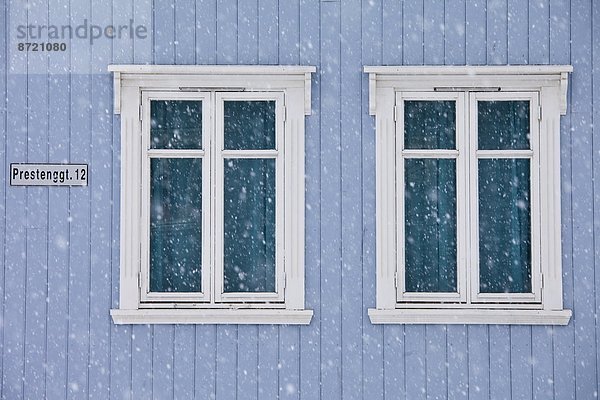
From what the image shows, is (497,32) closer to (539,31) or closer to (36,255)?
(539,31)

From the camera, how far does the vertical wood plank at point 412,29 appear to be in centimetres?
711

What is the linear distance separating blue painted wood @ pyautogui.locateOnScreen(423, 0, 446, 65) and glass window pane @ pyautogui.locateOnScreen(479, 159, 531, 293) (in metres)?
0.92

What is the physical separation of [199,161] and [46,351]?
1920 millimetres

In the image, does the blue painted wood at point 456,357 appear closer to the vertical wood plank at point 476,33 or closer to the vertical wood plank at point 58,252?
the vertical wood plank at point 476,33

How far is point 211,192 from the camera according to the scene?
7148 mm

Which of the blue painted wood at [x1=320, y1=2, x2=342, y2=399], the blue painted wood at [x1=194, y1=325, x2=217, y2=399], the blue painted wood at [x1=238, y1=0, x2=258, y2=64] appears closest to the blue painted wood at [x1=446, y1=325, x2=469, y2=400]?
the blue painted wood at [x1=320, y1=2, x2=342, y2=399]

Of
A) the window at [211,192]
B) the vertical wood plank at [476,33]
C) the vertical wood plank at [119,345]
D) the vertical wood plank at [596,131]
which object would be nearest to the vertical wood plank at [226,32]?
the window at [211,192]

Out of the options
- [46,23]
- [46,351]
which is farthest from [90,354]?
[46,23]

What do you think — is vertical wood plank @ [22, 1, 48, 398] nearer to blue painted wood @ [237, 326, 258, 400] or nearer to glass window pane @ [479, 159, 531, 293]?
blue painted wood @ [237, 326, 258, 400]

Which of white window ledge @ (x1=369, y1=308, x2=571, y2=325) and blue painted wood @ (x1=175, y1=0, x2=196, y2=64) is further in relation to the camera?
blue painted wood @ (x1=175, y1=0, x2=196, y2=64)

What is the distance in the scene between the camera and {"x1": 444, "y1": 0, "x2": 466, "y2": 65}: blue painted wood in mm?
7102

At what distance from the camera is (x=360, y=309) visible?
23.2 ft

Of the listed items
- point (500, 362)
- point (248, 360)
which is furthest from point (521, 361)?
point (248, 360)

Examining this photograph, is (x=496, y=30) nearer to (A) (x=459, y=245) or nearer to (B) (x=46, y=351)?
(A) (x=459, y=245)
